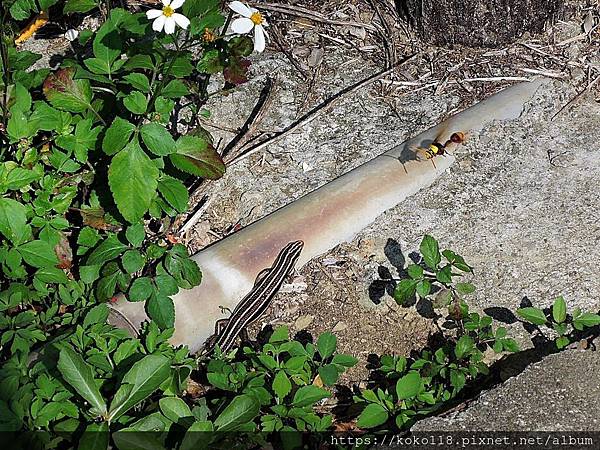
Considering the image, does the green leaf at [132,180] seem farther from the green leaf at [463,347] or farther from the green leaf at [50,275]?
the green leaf at [463,347]

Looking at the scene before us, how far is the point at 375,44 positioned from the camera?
4652mm

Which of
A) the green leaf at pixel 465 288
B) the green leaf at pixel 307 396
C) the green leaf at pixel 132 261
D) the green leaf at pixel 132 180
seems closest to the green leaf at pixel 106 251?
the green leaf at pixel 132 261

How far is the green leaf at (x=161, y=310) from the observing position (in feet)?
10.6

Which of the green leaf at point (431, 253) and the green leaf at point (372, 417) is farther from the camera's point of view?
the green leaf at point (431, 253)

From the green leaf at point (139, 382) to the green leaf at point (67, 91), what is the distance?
1.19 m

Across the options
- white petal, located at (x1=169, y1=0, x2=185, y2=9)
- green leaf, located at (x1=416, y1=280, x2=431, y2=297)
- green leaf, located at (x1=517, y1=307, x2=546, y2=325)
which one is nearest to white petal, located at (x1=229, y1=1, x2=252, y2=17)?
white petal, located at (x1=169, y1=0, x2=185, y2=9)

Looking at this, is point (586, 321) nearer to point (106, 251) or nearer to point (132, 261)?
point (132, 261)

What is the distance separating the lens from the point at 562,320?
10.6 feet

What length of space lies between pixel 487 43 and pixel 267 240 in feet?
6.01

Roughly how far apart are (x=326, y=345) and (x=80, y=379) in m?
0.91

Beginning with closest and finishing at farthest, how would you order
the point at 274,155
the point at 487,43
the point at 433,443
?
the point at 433,443 → the point at 274,155 → the point at 487,43

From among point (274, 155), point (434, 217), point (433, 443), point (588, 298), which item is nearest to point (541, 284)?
point (588, 298)

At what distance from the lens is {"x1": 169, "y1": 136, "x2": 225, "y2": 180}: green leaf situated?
10.7 ft

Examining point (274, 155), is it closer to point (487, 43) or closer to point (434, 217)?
point (434, 217)
